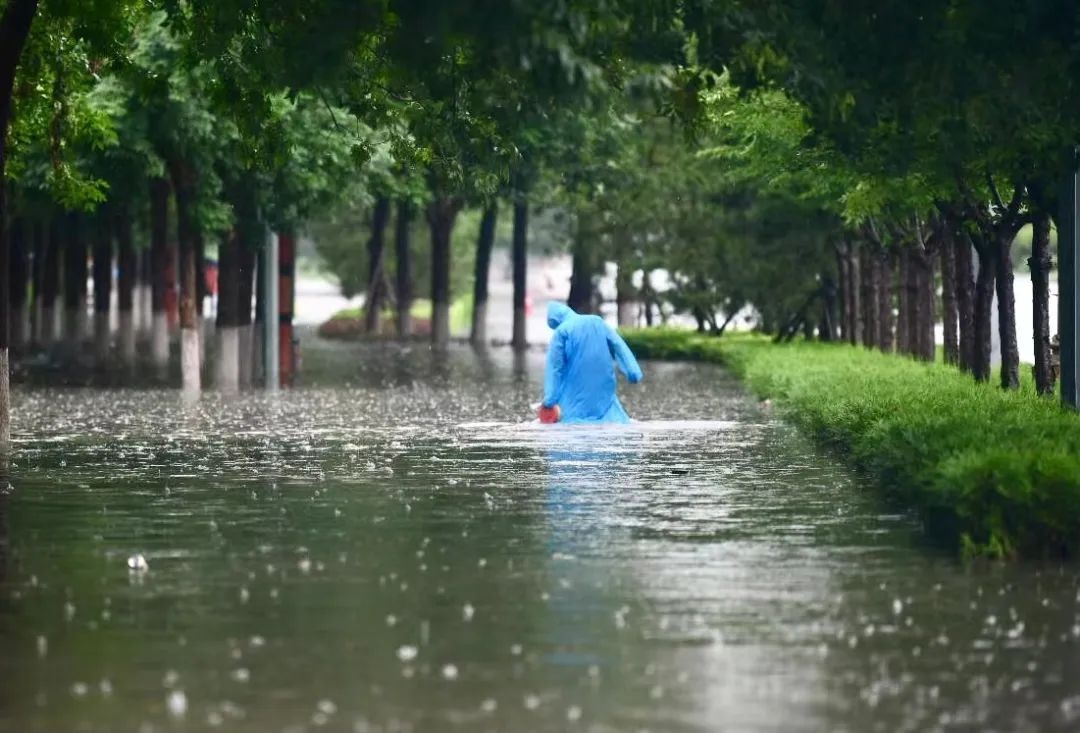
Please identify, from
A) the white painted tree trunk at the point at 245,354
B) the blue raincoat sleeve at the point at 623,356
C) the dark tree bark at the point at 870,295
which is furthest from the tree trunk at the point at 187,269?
the blue raincoat sleeve at the point at 623,356

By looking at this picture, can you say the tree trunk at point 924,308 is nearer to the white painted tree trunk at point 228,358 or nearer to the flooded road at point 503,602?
the white painted tree trunk at point 228,358

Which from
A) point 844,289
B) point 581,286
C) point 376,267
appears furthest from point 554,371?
point 376,267

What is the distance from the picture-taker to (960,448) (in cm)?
1605

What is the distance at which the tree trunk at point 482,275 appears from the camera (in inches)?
2640

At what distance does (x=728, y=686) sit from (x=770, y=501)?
8315mm

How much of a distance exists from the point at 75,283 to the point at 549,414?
120ft

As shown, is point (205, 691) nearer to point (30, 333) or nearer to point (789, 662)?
point (789, 662)

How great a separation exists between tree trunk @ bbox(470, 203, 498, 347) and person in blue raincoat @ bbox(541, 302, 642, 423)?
37.1 m

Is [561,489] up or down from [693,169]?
down

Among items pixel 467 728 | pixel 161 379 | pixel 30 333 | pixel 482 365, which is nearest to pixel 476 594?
pixel 467 728

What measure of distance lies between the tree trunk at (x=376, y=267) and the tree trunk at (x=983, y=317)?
3896cm

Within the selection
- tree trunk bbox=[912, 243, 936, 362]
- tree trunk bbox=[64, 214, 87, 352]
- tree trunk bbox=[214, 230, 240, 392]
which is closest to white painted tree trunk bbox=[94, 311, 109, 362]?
tree trunk bbox=[64, 214, 87, 352]

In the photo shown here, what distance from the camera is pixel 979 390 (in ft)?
78.0

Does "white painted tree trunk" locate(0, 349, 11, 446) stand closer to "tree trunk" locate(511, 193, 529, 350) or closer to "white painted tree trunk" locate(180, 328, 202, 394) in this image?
"white painted tree trunk" locate(180, 328, 202, 394)
